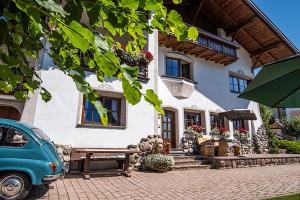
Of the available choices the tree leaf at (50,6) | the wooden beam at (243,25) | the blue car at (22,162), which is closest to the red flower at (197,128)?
the wooden beam at (243,25)

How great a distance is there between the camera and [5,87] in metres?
2.23

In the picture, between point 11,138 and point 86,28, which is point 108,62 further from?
point 11,138

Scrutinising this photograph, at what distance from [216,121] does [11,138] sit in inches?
464

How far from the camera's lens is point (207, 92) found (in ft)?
46.8

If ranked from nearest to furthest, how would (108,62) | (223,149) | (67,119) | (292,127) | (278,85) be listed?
(108,62) → (278,85) → (67,119) → (223,149) → (292,127)

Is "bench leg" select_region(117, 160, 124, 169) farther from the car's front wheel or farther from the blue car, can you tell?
the car's front wheel

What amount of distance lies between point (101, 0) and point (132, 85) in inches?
21.0

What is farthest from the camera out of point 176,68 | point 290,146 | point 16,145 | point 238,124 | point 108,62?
point 290,146

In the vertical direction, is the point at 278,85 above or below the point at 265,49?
below

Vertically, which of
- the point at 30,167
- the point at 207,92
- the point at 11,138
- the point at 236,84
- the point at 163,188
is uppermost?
the point at 236,84

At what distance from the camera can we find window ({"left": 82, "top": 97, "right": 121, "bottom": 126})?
31.8 feet

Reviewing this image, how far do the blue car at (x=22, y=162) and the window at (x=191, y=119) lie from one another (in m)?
8.88

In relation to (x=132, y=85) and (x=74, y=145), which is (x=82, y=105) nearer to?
(x=74, y=145)

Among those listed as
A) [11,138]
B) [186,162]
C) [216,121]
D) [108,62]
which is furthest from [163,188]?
[216,121]
